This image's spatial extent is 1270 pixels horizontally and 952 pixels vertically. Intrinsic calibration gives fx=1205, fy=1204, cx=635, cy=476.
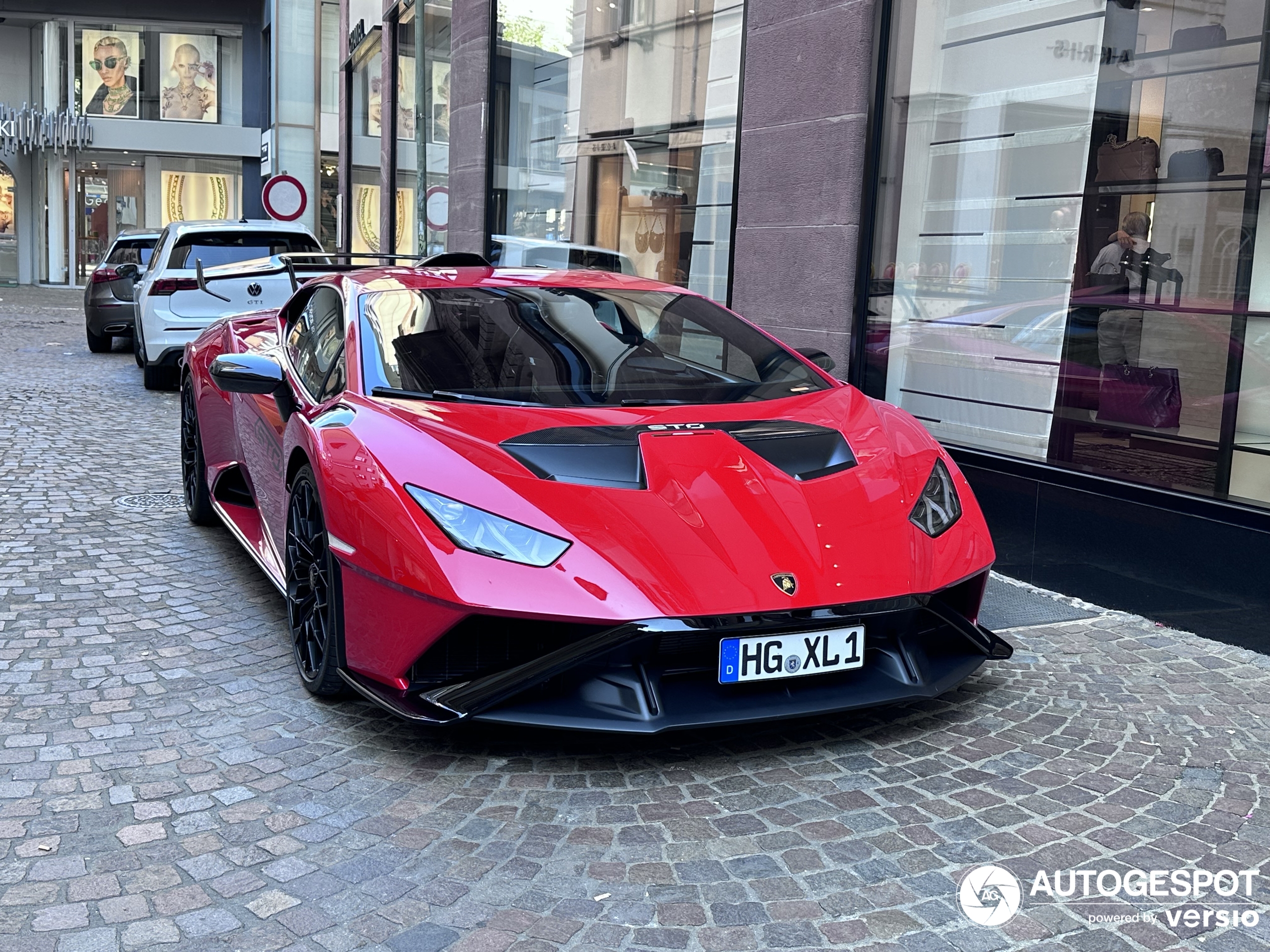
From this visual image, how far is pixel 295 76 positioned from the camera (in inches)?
1191

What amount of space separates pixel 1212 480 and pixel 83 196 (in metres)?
35.0

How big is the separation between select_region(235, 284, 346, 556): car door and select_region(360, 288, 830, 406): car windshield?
0.20 m

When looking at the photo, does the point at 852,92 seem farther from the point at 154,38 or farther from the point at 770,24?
the point at 154,38

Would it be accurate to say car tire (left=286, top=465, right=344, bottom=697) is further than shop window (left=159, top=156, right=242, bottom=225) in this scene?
No

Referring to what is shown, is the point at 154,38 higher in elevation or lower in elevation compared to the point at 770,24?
higher

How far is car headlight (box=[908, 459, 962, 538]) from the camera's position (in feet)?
12.1

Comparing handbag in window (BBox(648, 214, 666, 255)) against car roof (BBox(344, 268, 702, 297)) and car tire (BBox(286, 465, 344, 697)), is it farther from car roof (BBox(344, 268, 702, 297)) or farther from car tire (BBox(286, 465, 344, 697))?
car tire (BBox(286, 465, 344, 697))

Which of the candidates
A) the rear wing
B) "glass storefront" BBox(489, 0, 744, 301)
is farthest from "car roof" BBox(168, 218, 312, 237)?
"glass storefront" BBox(489, 0, 744, 301)

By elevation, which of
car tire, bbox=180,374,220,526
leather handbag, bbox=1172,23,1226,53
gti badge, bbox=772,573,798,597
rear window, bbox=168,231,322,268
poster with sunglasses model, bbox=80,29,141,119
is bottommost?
car tire, bbox=180,374,220,526

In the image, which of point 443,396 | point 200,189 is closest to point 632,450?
point 443,396

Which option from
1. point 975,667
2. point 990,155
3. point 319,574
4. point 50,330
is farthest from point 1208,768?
point 50,330

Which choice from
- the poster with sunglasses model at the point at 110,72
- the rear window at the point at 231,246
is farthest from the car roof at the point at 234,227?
the poster with sunglasses model at the point at 110,72

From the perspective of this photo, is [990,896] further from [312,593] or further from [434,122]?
[434,122]

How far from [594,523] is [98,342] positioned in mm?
15435
